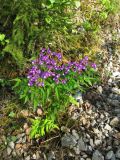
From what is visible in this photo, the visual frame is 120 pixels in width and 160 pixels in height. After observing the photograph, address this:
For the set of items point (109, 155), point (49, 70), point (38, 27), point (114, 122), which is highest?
point (38, 27)

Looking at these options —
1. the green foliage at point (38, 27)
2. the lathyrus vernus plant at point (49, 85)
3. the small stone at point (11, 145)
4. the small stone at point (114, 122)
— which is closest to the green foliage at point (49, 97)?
the lathyrus vernus plant at point (49, 85)

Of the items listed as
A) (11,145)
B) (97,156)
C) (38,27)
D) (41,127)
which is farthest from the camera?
(38,27)

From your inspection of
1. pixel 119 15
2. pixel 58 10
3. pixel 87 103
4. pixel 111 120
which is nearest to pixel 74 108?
pixel 87 103

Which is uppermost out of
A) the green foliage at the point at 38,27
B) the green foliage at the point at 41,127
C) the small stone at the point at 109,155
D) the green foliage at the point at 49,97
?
the green foliage at the point at 38,27

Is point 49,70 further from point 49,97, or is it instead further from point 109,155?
point 109,155

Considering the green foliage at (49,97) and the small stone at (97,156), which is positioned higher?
the green foliage at (49,97)

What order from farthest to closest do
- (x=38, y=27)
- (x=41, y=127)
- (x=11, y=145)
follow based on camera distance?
1. (x=38, y=27)
2. (x=11, y=145)
3. (x=41, y=127)

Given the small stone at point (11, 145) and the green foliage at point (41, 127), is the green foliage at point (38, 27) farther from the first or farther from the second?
the small stone at point (11, 145)

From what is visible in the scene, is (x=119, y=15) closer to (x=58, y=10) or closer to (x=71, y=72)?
(x=58, y=10)

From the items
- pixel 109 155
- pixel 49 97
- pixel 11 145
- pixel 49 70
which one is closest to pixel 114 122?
pixel 109 155
